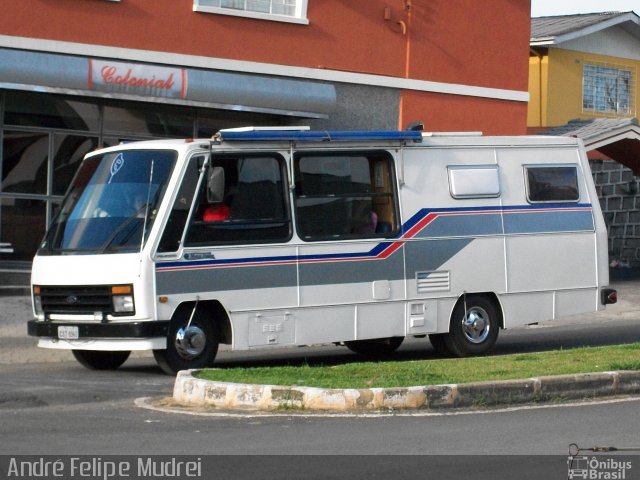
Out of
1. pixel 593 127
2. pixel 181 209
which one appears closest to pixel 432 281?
pixel 181 209

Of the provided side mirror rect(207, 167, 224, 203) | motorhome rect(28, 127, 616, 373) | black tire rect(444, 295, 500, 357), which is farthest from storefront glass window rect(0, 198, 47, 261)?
black tire rect(444, 295, 500, 357)

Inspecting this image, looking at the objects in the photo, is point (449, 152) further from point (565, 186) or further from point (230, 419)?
point (230, 419)

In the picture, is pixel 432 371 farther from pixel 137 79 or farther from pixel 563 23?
pixel 563 23

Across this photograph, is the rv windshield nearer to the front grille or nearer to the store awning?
the front grille

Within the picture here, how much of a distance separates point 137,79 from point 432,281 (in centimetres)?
778

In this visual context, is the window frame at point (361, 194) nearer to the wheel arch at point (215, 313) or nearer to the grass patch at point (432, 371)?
the wheel arch at point (215, 313)

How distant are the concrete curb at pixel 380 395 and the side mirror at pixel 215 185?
2.64 meters

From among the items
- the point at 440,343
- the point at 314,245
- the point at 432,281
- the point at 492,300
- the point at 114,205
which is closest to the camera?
the point at 114,205

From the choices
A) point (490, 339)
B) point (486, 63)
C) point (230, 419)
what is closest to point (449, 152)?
point (490, 339)

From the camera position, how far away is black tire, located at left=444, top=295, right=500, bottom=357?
622 inches

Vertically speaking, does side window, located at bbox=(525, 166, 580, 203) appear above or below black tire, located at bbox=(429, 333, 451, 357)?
above

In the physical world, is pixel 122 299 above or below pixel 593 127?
below

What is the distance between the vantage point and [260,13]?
2300cm

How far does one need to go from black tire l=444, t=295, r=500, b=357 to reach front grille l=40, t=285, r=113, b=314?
14.8 feet
